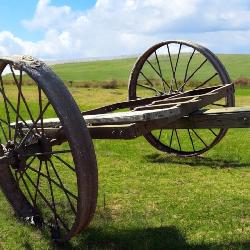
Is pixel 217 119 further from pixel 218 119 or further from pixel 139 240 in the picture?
pixel 139 240

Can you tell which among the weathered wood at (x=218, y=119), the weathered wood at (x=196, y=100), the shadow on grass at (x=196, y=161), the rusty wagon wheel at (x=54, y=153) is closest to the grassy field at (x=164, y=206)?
the shadow on grass at (x=196, y=161)

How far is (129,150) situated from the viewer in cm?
1175

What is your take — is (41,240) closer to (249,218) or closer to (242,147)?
(249,218)

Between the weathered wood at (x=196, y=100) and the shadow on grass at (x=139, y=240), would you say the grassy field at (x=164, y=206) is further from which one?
the weathered wood at (x=196, y=100)

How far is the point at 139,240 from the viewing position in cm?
576

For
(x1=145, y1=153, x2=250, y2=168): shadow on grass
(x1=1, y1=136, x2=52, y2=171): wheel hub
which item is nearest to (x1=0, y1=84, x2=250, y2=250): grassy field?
(x1=145, y1=153, x2=250, y2=168): shadow on grass

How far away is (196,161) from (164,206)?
3123 millimetres

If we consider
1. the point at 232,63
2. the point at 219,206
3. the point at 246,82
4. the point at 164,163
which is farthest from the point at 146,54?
the point at 232,63

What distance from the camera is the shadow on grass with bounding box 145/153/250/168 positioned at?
388 inches

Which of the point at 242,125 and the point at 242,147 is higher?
the point at 242,125

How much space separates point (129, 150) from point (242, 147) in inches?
103

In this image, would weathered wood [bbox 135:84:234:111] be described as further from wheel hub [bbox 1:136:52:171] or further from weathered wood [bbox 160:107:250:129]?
wheel hub [bbox 1:136:52:171]

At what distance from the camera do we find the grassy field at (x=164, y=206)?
5812mm

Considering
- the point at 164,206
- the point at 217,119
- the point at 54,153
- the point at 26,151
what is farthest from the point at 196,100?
the point at 26,151
